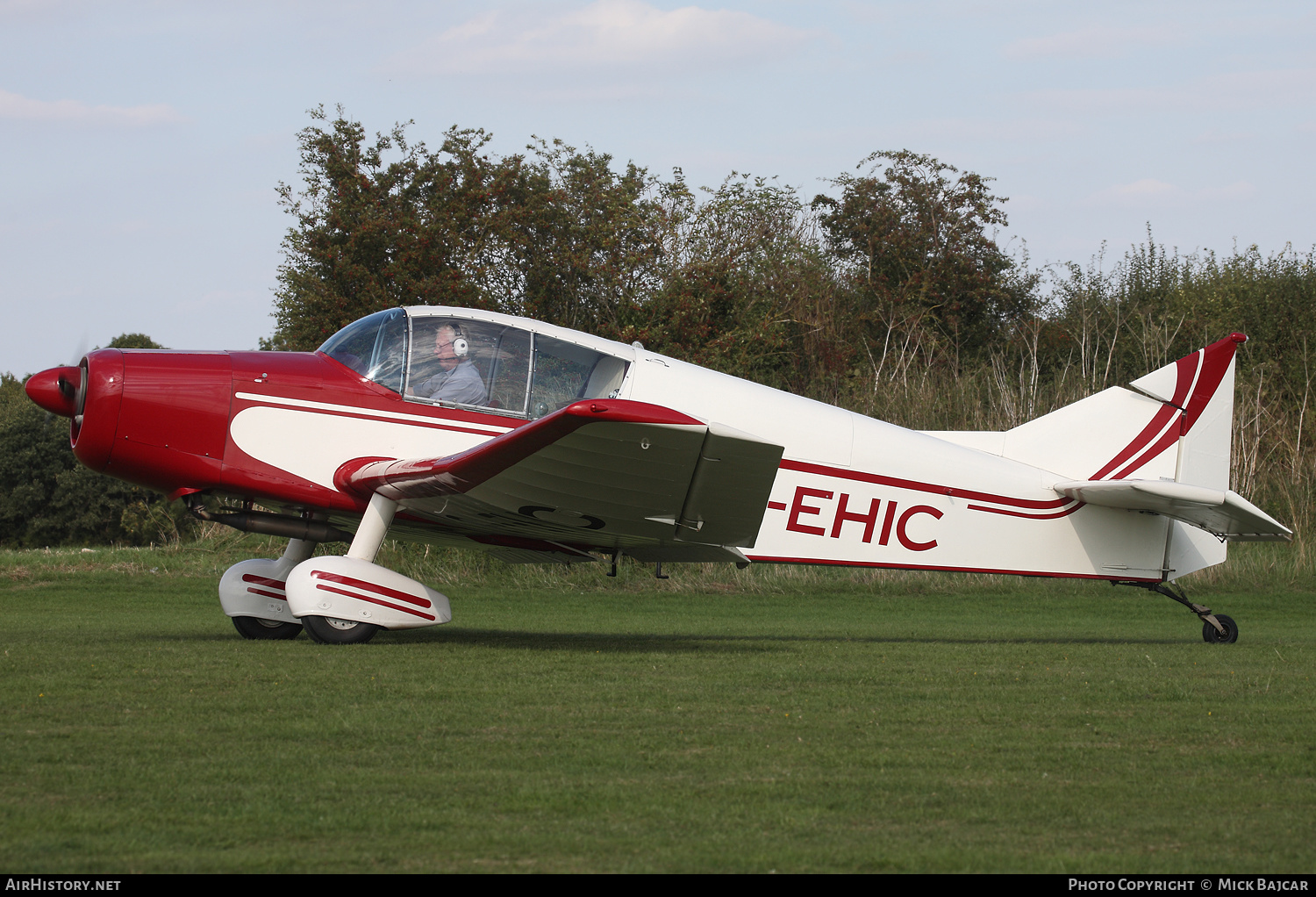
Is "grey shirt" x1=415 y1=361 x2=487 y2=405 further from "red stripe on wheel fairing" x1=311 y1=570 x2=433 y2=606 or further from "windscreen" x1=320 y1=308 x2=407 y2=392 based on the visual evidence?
"red stripe on wheel fairing" x1=311 y1=570 x2=433 y2=606

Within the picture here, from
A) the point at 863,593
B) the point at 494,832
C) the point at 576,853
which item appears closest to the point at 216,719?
the point at 494,832

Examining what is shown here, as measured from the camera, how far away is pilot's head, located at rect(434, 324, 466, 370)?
795 centimetres

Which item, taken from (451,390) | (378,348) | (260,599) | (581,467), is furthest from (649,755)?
(260,599)

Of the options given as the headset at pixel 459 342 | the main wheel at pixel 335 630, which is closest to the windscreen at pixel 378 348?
the headset at pixel 459 342

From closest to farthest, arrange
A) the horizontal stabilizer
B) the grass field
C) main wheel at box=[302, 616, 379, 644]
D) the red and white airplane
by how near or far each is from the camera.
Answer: the grass field
the red and white airplane
main wheel at box=[302, 616, 379, 644]
the horizontal stabilizer

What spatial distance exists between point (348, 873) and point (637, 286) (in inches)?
860

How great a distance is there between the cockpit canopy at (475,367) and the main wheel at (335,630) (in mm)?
1635

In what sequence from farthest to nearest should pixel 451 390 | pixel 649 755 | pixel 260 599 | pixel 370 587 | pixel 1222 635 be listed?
pixel 1222 635 → pixel 260 599 → pixel 451 390 → pixel 370 587 → pixel 649 755

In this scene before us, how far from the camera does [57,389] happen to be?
7.60 meters

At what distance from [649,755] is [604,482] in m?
2.92

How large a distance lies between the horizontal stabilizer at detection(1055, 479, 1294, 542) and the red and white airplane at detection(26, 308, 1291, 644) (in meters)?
0.02

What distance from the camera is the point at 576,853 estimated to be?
9.47ft

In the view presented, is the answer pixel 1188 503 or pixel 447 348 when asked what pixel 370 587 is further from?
pixel 1188 503

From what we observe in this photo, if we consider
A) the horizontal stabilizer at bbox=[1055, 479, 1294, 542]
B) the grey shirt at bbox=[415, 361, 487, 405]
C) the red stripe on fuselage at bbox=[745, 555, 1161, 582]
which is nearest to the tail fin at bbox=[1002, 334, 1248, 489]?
the horizontal stabilizer at bbox=[1055, 479, 1294, 542]
